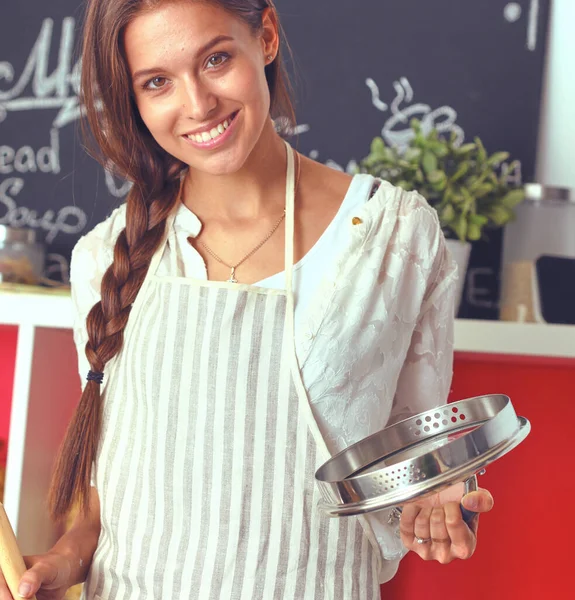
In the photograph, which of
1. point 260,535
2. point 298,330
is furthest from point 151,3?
point 260,535

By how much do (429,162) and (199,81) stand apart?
0.52m

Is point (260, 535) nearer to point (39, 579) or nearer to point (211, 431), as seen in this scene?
point (211, 431)

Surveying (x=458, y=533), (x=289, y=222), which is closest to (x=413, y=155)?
(x=289, y=222)

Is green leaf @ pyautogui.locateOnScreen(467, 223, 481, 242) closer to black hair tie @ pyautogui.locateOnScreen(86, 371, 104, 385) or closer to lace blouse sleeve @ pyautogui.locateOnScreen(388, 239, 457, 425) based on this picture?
lace blouse sleeve @ pyautogui.locateOnScreen(388, 239, 457, 425)

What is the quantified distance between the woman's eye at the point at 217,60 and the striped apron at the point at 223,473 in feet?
0.74

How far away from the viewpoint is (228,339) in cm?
94

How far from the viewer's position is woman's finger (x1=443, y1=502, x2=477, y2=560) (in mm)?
755

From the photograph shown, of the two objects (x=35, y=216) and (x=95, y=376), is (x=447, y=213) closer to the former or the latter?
(x=95, y=376)

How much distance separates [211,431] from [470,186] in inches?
24.1

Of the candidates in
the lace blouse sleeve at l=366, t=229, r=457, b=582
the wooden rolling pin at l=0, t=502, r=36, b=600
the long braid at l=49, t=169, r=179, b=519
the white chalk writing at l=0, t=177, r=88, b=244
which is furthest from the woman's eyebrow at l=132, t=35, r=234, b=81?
the white chalk writing at l=0, t=177, r=88, b=244

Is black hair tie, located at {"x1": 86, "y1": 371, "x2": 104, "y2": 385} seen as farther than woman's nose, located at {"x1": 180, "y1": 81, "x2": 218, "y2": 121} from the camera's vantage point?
Yes

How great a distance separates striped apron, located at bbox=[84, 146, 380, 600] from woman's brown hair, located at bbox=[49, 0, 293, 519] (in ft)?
0.18

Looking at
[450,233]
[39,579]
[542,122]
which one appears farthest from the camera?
[542,122]

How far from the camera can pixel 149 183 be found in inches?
41.1
